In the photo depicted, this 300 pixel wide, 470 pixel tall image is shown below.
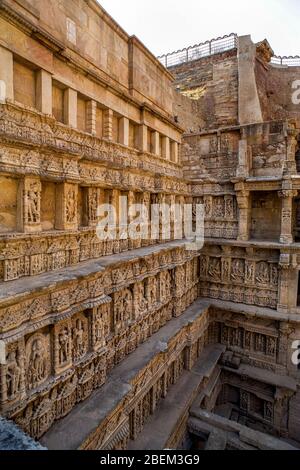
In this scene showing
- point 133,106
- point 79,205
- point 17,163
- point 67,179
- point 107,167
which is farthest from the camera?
point 133,106

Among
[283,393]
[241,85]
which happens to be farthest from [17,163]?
[241,85]

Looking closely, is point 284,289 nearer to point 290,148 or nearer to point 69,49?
point 290,148

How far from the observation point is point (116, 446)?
198 inches

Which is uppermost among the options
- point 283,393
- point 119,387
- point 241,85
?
point 241,85

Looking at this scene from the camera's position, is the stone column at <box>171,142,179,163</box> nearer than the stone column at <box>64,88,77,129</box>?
No

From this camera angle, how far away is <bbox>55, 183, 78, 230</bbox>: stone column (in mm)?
5031

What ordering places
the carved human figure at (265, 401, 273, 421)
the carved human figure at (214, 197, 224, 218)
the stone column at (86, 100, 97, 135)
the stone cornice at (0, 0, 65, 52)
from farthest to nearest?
the carved human figure at (214, 197, 224, 218) < the carved human figure at (265, 401, 273, 421) < the stone column at (86, 100, 97, 135) < the stone cornice at (0, 0, 65, 52)

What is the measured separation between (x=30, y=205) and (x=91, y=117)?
8.83 ft

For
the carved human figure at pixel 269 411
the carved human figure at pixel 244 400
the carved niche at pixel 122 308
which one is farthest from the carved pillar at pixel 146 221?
the carved human figure at pixel 269 411

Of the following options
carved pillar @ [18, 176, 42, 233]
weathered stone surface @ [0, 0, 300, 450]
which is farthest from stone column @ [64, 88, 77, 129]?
carved pillar @ [18, 176, 42, 233]

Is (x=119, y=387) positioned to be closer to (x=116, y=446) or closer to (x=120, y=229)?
(x=116, y=446)

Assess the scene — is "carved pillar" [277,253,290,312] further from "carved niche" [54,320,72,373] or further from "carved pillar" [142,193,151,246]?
"carved niche" [54,320,72,373]

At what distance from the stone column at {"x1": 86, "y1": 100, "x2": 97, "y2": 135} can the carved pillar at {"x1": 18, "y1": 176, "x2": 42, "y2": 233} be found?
2.12 metres

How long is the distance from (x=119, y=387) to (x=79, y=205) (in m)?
3.60
